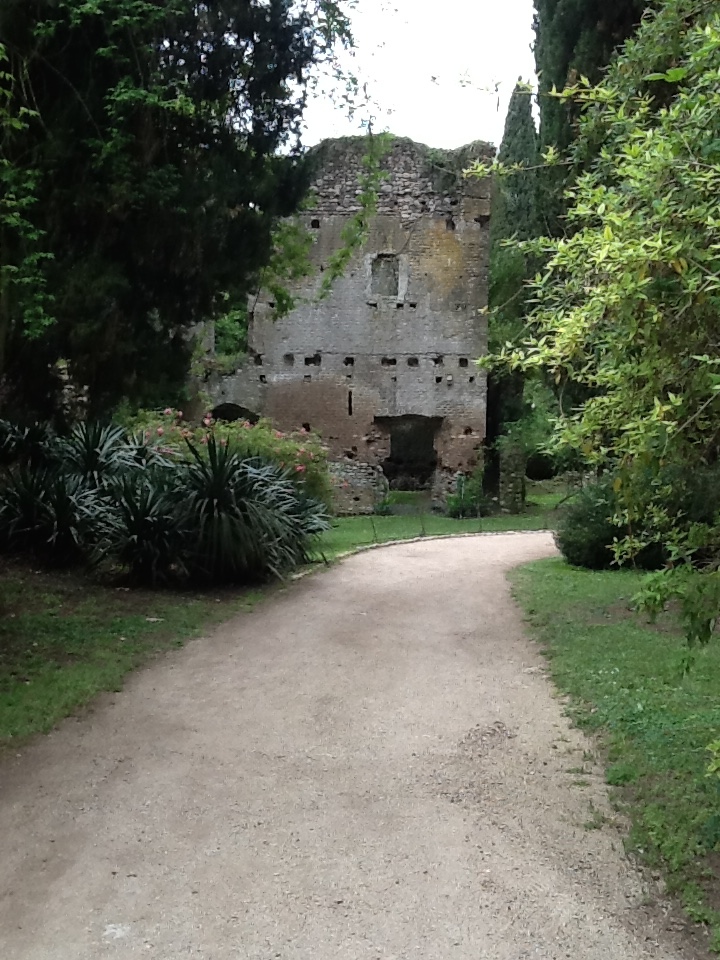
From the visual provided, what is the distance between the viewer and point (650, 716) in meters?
4.85

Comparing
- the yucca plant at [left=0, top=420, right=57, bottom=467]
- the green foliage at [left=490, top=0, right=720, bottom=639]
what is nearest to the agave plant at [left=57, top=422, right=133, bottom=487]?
the yucca plant at [left=0, top=420, right=57, bottom=467]

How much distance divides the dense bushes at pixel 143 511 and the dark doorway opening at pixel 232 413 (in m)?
10.2

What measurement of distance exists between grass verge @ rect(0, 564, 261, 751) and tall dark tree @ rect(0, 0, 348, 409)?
181 cm

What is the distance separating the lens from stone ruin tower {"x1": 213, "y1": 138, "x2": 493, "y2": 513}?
20703mm

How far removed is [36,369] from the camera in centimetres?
771

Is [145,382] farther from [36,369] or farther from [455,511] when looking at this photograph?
[455,511]

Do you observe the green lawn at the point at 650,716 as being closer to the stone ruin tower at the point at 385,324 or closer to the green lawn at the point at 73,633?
the green lawn at the point at 73,633

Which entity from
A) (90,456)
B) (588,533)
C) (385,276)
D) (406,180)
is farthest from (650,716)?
(406,180)

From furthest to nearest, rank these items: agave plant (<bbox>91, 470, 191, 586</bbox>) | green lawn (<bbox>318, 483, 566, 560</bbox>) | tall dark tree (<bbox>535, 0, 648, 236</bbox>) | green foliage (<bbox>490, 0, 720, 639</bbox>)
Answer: green lawn (<bbox>318, 483, 566, 560</bbox>), tall dark tree (<bbox>535, 0, 648, 236</bbox>), agave plant (<bbox>91, 470, 191, 586</bbox>), green foliage (<bbox>490, 0, 720, 639</bbox>)

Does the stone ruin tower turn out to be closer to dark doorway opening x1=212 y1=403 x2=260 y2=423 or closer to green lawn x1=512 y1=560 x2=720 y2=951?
dark doorway opening x1=212 y1=403 x2=260 y2=423

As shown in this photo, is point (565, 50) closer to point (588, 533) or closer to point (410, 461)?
point (588, 533)

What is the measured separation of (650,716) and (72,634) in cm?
438

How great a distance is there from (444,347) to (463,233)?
9.23 ft

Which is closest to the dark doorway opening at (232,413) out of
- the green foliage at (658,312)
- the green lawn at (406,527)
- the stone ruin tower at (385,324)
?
the stone ruin tower at (385,324)
